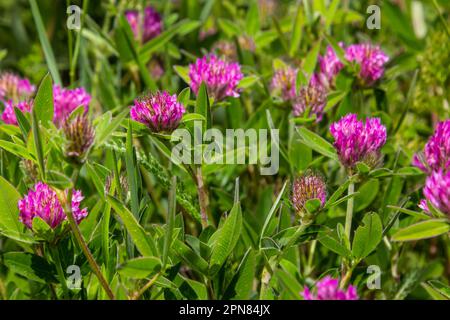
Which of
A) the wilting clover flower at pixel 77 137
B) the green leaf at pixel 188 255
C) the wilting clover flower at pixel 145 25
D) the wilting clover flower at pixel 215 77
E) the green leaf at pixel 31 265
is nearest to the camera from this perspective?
the wilting clover flower at pixel 77 137

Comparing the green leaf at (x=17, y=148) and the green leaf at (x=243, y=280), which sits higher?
the green leaf at (x=17, y=148)

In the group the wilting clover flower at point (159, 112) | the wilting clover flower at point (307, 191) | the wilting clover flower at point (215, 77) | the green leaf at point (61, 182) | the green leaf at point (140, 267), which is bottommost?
the green leaf at point (140, 267)

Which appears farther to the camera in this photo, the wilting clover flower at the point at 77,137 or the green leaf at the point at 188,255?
the green leaf at the point at 188,255

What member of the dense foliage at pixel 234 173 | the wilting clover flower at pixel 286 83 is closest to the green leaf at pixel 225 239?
the dense foliage at pixel 234 173

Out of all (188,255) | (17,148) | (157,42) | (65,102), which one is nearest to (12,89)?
(65,102)

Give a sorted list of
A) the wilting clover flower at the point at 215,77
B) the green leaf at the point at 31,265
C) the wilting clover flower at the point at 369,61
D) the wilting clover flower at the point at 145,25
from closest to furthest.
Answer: the green leaf at the point at 31,265
the wilting clover flower at the point at 215,77
the wilting clover flower at the point at 369,61
the wilting clover flower at the point at 145,25

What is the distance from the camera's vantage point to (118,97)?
1.59 meters

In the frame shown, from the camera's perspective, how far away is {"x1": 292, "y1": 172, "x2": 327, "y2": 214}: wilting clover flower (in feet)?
3.06

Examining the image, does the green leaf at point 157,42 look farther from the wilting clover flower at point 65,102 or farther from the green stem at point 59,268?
the green stem at point 59,268

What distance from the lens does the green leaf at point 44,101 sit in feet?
3.28

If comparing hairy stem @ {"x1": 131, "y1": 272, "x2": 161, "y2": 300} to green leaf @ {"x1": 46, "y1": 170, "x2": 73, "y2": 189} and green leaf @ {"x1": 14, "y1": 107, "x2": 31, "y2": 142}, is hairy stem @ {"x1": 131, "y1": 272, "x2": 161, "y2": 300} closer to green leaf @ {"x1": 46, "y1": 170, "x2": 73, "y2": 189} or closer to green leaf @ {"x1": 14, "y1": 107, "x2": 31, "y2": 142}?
green leaf @ {"x1": 46, "y1": 170, "x2": 73, "y2": 189}

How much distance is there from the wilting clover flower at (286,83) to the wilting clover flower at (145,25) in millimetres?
421
